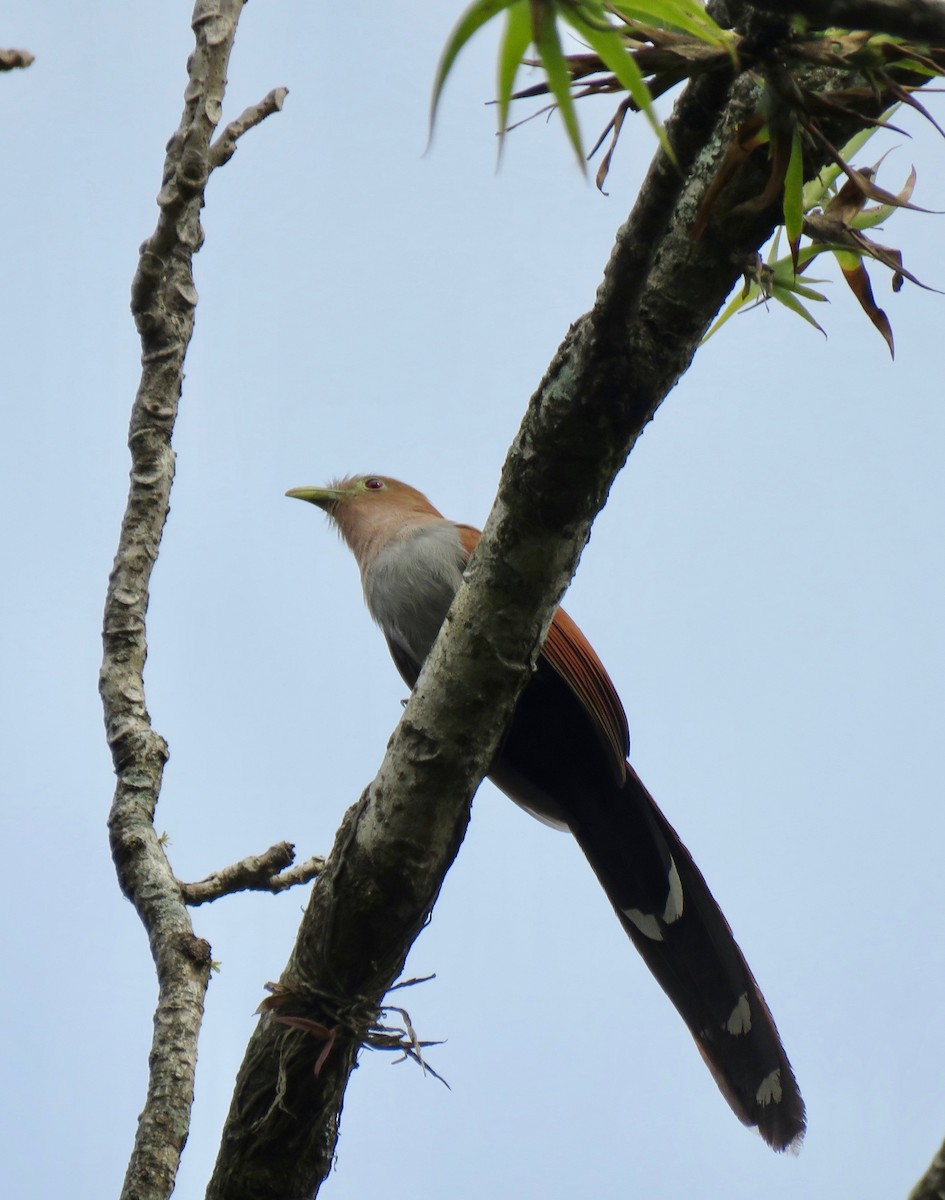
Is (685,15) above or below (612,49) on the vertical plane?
above

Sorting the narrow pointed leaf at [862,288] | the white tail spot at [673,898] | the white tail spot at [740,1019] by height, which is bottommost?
Answer: the white tail spot at [740,1019]

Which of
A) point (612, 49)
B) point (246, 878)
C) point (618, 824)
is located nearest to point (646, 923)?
point (618, 824)

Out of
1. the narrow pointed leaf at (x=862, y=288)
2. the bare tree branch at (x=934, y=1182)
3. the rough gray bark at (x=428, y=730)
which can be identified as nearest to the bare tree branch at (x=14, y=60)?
the rough gray bark at (x=428, y=730)

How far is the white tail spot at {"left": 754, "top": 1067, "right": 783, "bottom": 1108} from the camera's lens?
13.6 ft

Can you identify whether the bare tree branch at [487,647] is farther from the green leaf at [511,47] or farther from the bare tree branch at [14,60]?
the bare tree branch at [14,60]

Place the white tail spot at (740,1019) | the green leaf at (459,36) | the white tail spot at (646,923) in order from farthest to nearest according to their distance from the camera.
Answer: the white tail spot at (646,923) < the white tail spot at (740,1019) < the green leaf at (459,36)

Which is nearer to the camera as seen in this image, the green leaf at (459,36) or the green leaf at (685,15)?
the green leaf at (459,36)

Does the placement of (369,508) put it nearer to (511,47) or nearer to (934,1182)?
(934,1182)

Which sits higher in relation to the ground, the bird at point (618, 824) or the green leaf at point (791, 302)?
the green leaf at point (791, 302)

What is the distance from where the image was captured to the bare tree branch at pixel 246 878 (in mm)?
3762

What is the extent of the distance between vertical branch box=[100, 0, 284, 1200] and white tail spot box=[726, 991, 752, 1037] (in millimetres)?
1865

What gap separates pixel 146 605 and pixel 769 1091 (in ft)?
8.65

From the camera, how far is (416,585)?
4.89 metres

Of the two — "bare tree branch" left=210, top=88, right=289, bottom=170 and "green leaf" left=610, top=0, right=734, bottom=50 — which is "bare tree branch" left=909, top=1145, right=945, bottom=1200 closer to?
"green leaf" left=610, top=0, right=734, bottom=50
